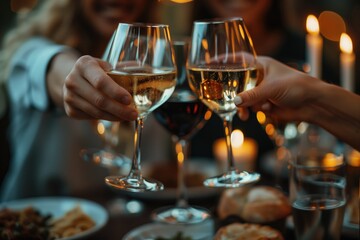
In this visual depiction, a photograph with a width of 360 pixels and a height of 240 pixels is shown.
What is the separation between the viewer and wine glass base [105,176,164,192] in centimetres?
93

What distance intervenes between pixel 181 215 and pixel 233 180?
10.5 inches

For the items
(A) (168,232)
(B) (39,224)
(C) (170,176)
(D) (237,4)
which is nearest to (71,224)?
(B) (39,224)

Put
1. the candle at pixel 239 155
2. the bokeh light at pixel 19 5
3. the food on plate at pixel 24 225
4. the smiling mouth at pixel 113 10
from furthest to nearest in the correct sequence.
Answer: the bokeh light at pixel 19 5 < the smiling mouth at pixel 113 10 < the candle at pixel 239 155 < the food on plate at pixel 24 225

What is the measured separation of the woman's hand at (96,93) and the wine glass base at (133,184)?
0.11 m

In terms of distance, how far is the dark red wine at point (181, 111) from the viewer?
1245mm

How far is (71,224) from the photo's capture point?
1.29 m

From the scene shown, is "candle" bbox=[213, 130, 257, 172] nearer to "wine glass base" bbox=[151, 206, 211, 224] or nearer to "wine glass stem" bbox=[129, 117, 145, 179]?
"wine glass base" bbox=[151, 206, 211, 224]

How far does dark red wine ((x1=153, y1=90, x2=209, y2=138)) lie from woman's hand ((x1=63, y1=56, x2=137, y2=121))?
248 millimetres

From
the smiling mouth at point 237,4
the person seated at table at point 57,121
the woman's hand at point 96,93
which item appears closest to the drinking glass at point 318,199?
the woman's hand at point 96,93

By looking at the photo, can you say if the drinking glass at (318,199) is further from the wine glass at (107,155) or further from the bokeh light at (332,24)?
the bokeh light at (332,24)

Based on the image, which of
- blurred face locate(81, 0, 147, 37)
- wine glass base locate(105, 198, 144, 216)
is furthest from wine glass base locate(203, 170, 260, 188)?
blurred face locate(81, 0, 147, 37)

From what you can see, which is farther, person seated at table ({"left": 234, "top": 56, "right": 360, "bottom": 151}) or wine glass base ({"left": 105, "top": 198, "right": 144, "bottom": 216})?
wine glass base ({"left": 105, "top": 198, "right": 144, "bottom": 216})

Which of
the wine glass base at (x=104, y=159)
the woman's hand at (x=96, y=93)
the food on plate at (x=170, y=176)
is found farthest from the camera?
the food on plate at (x=170, y=176)

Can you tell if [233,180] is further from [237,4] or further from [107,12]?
[237,4]
